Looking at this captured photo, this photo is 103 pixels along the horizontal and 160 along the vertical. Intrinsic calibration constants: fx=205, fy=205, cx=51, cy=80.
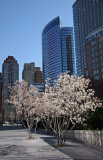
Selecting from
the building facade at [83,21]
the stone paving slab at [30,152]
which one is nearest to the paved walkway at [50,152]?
the stone paving slab at [30,152]

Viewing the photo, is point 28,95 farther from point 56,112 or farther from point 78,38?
point 78,38

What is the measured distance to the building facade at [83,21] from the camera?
166 meters

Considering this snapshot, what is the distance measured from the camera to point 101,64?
9294 centimetres

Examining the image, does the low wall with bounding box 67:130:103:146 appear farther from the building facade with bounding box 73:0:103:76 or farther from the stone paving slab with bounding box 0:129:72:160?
the building facade with bounding box 73:0:103:76

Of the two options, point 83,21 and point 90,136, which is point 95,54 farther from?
point 83,21

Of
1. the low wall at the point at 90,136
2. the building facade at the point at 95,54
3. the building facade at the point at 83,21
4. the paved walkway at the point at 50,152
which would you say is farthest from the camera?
the building facade at the point at 83,21

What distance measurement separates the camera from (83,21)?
184 meters

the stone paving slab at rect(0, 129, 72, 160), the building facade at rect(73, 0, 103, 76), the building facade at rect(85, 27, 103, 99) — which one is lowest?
the stone paving slab at rect(0, 129, 72, 160)

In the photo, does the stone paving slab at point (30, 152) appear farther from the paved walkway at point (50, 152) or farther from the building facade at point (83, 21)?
the building facade at point (83, 21)

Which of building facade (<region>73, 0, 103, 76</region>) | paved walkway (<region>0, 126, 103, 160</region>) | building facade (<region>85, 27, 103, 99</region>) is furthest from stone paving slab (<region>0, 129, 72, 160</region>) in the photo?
building facade (<region>73, 0, 103, 76</region>)

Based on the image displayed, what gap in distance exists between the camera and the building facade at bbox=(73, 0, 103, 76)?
166 m

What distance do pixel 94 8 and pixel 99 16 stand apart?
1055 cm

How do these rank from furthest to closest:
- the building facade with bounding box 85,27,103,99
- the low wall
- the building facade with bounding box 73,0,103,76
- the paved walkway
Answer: the building facade with bounding box 73,0,103,76 < the building facade with bounding box 85,27,103,99 < the low wall < the paved walkway

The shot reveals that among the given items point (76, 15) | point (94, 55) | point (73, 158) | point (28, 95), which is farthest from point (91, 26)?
point (73, 158)
